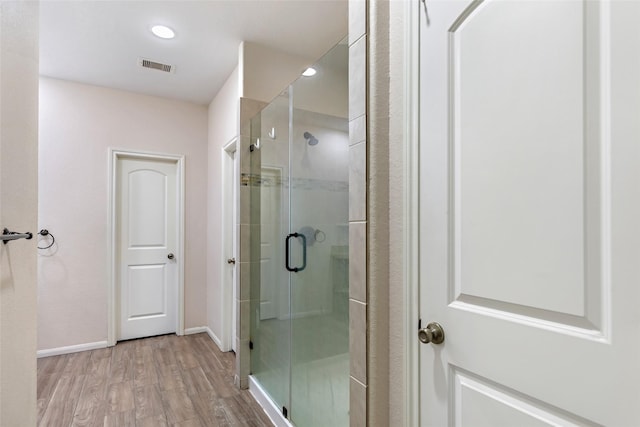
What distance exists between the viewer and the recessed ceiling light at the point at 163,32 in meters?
2.33

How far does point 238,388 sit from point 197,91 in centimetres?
298

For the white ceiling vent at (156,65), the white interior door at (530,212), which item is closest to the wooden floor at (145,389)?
the white interior door at (530,212)

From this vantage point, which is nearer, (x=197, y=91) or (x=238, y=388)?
(x=238, y=388)

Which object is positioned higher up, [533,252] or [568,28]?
[568,28]

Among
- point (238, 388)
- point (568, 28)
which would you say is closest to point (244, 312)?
point (238, 388)

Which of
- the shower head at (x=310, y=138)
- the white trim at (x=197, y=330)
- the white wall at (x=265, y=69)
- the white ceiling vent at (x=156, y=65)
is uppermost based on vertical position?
the white ceiling vent at (x=156, y=65)

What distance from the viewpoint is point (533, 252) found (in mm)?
719

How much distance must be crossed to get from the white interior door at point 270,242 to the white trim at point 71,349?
2128mm

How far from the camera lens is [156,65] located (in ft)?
9.38

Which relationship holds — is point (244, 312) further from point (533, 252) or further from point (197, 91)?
point (197, 91)

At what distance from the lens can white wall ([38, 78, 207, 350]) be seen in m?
3.05

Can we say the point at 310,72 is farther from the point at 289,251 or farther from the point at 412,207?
the point at 412,207

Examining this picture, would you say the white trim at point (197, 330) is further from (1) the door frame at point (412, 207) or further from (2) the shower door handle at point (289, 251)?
(1) the door frame at point (412, 207)

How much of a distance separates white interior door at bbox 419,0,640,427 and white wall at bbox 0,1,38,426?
1.43m
